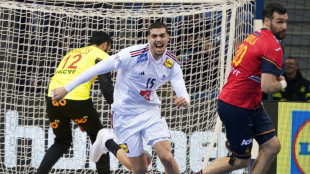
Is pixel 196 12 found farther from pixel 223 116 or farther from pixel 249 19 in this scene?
pixel 223 116

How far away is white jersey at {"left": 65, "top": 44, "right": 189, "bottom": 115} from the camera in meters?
7.11

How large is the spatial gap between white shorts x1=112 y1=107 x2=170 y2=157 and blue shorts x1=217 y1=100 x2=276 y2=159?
63cm

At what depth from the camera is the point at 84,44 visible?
31.7 feet

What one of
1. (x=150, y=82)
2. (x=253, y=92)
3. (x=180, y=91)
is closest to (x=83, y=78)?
(x=150, y=82)

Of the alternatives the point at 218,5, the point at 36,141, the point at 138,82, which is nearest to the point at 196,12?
the point at 218,5

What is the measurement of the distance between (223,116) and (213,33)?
2.15 m

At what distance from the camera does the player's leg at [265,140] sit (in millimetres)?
7160

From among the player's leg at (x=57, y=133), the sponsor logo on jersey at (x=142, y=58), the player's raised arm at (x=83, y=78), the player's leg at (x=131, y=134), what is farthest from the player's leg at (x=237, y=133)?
the player's leg at (x=57, y=133)

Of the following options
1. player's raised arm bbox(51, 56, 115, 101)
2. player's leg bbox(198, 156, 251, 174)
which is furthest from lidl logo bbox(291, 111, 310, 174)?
player's raised arm bbox(51, 56, 115, 101)

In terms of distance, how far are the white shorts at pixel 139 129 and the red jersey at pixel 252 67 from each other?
683 mm

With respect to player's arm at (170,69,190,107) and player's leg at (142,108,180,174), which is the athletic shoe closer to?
player's leg at (142,108,180,174)

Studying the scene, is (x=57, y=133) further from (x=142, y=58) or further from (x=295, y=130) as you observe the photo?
(x=295, y=130)


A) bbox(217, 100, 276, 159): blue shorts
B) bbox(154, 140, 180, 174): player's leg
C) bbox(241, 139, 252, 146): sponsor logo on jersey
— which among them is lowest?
bbox(154, 140, 180, 174): player's leg

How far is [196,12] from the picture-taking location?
8.97m
